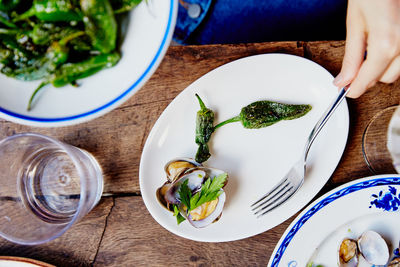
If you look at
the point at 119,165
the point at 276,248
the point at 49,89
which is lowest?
the point at 276,248

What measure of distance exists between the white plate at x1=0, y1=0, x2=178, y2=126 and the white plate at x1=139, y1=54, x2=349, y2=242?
0.94 feet

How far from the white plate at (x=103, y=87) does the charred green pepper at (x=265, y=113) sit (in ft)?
1.16

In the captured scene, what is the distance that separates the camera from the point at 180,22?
1.13 metres

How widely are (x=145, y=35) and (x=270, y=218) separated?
2.01ft

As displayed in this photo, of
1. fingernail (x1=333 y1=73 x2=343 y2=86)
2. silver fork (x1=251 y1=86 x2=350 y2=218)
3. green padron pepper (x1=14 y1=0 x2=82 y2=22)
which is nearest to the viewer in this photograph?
green padron pepper (x1=14 y1=0 x2=82 y2=22)

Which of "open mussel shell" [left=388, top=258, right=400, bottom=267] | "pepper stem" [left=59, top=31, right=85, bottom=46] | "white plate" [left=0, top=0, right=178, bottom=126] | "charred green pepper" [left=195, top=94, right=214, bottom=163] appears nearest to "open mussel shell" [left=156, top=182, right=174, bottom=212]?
"charred green pepper" [left=195, top=94, right=214, bottom=163]

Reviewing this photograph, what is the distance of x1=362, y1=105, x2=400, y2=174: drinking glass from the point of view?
40.2 inches

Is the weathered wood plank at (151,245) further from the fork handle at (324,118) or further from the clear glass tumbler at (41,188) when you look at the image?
the fork handle at (324,118)

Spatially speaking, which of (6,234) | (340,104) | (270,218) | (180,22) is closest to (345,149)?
(340,104)

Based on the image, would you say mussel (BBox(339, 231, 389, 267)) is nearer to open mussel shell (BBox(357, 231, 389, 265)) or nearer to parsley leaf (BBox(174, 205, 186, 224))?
open mussel shell (BBox(357, 231, 389, 265))

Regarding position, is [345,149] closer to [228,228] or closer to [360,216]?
[360,216]

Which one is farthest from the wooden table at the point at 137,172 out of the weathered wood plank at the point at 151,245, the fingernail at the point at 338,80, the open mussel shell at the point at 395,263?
the open mussel shell at the point at 395,263

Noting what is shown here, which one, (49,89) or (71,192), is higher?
(49,89)

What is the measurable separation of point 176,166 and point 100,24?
1.47ft
